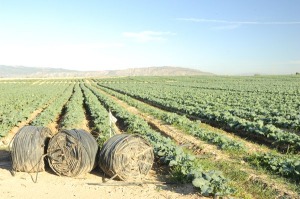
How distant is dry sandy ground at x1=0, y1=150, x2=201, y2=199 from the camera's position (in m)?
7.52

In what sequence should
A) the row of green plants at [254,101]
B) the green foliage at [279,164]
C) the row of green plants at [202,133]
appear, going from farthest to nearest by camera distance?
the row of green plants at [254,101] < the row of green plants at [202,133] < the green foliage at [279,164]

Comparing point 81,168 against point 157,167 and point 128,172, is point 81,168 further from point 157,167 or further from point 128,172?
point 157,167

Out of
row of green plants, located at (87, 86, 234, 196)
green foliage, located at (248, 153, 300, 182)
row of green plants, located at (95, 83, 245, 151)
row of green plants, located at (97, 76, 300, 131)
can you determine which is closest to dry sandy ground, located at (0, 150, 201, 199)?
row of green plants, located at (87, 86, 234, 196)

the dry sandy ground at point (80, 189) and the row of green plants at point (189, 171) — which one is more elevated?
the row of green plants at point (189, 171)

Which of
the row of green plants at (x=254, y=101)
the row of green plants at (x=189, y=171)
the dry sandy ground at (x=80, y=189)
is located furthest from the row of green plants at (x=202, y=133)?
the row of green plants at (x=254, y=101)

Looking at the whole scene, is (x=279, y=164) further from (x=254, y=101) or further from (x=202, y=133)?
(x=254, y=101)

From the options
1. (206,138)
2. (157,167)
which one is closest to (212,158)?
(157,167)

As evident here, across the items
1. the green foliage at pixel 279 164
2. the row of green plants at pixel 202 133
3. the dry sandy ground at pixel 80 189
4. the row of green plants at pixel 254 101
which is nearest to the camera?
the dry sandy ground at pixel 80 189

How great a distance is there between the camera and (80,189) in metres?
7.88

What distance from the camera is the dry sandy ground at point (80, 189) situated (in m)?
7.52

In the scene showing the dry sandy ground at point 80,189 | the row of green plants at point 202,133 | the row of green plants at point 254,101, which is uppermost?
the row of green plants at point 254,101

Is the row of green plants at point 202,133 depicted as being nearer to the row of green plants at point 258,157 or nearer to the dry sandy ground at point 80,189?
the row of green plants at point 258,157

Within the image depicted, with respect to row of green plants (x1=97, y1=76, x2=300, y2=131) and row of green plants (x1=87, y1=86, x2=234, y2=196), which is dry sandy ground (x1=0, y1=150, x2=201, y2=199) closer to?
row of green plants (x1=87, y1=86, x2=234, y2=196)

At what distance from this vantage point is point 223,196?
7094mm
